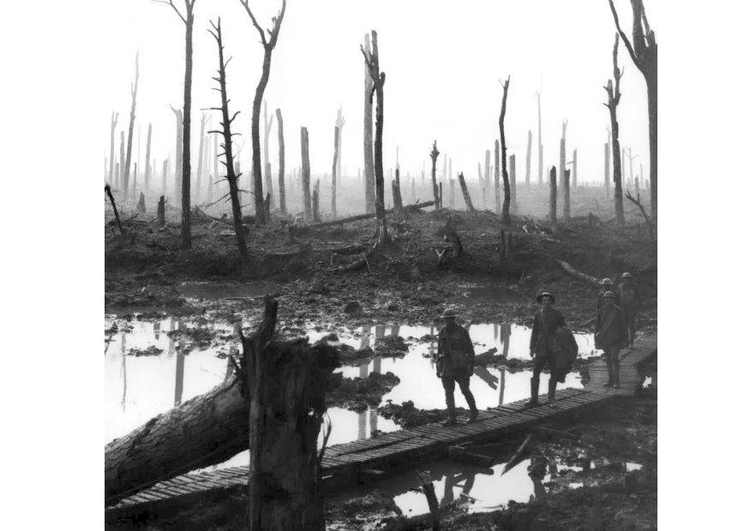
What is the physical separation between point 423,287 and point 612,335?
1506 millimetres

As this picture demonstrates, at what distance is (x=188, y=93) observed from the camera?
6.80m

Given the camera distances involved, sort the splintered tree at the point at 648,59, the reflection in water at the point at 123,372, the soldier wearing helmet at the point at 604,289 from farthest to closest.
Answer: the reflection in water at the point at 123,372, the soldier wearing helmet at the point at 604,289, the splintered tree at the point at 648,59

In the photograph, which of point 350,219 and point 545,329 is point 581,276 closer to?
point 545,329

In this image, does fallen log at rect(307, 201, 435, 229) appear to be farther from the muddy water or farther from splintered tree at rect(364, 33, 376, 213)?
the muddy water

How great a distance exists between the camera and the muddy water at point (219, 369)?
222 inches

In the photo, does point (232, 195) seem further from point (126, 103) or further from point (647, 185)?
point (647, 185)

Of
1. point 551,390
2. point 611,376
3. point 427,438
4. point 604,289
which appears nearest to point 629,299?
point 604,289

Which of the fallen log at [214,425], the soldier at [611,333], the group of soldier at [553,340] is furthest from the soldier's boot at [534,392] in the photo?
the fallen log at [214,425]

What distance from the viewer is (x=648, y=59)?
496 centimetres

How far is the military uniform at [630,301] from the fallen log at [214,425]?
221 centimetres

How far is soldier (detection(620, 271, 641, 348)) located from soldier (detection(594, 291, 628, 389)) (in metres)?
0.06

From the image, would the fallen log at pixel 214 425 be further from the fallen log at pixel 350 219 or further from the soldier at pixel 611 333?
the fallen log at pixel 350 219
